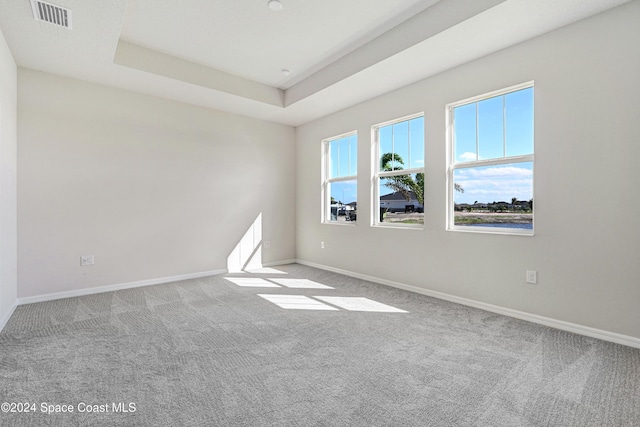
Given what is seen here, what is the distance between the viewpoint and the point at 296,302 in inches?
144

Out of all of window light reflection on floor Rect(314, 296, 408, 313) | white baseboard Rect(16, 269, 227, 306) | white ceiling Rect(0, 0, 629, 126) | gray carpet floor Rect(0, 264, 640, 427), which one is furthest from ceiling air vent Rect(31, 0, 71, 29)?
window light reflection on floor Rect(314, 296, 408, 313)

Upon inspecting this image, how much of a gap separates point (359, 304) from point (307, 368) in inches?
59.9

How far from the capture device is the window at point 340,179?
204 inches

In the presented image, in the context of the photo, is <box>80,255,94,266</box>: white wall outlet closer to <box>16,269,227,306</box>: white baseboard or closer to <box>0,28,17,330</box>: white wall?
<box>16,269,227,306</box>: white baseboard

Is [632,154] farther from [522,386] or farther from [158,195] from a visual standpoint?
[158,195]

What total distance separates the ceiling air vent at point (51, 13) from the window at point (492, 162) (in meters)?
3.89

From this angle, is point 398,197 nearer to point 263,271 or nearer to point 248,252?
point 263,271

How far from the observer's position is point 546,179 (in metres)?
2.95

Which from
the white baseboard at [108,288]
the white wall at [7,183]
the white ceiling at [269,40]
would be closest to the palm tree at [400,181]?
the white ceiling at [269,40]

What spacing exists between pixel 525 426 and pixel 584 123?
8.21 feet

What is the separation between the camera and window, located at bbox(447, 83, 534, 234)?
3172 mm

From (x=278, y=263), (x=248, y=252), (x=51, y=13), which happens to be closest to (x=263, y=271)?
(x=248, y=252)

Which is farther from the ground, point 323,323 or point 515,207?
point 515,207

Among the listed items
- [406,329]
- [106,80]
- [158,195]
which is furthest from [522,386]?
[106,80]
